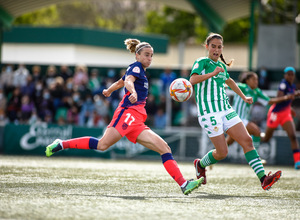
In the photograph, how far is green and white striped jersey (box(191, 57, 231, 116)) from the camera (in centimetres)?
749

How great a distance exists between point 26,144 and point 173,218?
35.5 ft

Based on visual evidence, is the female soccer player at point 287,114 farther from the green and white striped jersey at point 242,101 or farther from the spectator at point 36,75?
the spectator at point 36,75

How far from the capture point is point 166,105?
1645cm

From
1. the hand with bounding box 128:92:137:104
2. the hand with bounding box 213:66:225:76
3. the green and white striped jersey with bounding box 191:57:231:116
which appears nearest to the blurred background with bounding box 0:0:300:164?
the green and white striped jersey with bounding box 191:57:231:116

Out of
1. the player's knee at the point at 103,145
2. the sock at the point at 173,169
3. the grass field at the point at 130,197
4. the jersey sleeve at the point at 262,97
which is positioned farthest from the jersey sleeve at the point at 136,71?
the jersey sleeve at the point at 262,97

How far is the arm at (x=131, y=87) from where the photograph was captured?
21.8 feet

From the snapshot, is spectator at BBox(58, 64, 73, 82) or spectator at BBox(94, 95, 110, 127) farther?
spectator at BBox(58, 64, 73, 82)

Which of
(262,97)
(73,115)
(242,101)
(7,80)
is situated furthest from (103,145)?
(7,80)

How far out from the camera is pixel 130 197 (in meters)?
6.61

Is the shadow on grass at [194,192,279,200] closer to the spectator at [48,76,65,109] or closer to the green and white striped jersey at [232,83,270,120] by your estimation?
the green and white striped jersey at [232,83,270,120]

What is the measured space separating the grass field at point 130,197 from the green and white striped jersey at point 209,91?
1.20 meters

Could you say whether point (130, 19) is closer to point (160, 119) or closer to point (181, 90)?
point (160, 119)

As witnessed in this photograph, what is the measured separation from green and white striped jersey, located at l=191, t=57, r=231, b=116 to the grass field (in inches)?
47.2

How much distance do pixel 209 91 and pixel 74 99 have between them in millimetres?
10141
